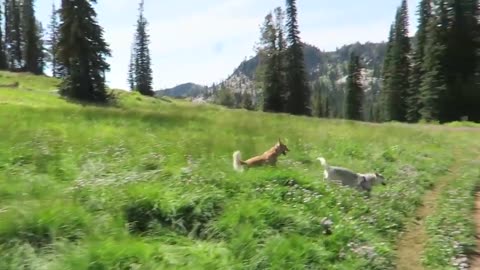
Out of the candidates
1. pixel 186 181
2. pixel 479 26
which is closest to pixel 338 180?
pixel 186 181

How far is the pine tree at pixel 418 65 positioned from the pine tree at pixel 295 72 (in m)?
13.0

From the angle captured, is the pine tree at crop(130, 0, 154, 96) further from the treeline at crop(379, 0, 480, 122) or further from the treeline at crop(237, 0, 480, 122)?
the treeline at crop(379, 0, 480, 122)

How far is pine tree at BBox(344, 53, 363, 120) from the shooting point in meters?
82.2

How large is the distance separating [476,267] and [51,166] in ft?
23.2

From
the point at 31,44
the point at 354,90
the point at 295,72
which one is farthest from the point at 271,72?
the point at 31,44

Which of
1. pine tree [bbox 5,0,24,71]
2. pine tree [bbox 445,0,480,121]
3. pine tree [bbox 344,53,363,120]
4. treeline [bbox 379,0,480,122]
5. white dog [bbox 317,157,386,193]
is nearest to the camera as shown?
white dog [bbox 317,157,386,193]

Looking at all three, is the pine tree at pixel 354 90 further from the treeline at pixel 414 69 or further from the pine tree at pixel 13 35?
the pine tree at pixel 13 35

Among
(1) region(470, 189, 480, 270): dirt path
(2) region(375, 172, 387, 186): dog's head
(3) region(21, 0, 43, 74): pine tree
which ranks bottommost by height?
(1) region(470, 189, 480, 270): dirt path

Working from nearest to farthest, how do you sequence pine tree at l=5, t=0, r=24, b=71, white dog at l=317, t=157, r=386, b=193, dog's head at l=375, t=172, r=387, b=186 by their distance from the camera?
white dog at l=317, t=157, r=386, b=193 < dog's head at l=375, t=172, r=387, b=186 < pine tree at l=5, t=0, r=24, b=71

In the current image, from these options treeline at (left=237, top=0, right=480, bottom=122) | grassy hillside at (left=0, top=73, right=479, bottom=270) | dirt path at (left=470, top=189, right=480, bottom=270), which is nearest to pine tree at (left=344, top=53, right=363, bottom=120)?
treeline at (left=237, top=0, right=480, bottom=122)

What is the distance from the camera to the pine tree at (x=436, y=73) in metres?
49.3

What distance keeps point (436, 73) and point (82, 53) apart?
3507 cm

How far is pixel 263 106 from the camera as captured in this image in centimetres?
6375

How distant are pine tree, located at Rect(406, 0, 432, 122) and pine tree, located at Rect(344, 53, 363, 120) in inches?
586
